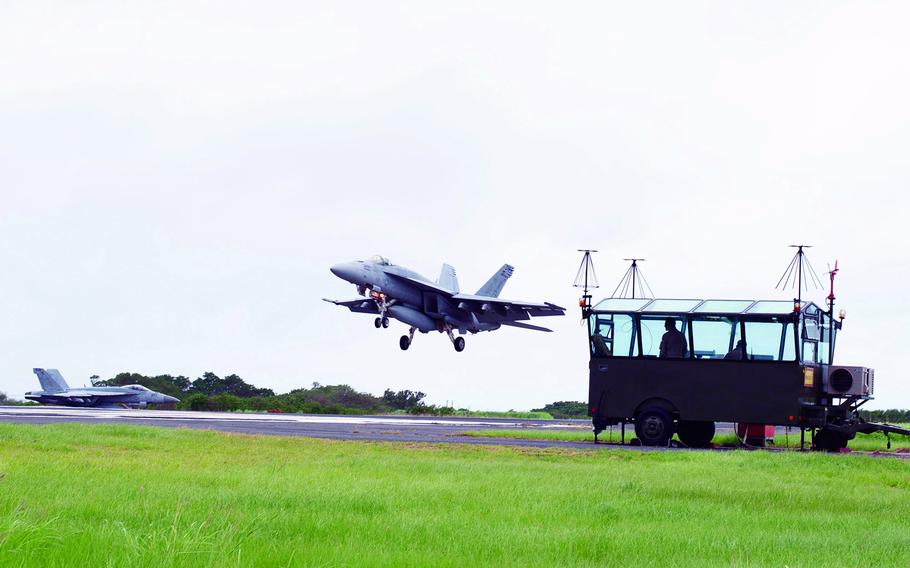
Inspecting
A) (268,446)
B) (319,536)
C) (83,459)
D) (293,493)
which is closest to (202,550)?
(319,536)

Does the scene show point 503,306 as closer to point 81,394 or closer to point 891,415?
point 891,415

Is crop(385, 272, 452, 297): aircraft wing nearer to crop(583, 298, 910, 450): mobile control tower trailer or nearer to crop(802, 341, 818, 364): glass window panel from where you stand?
crop(583, 298, 910, 450): mobile control tower trailer

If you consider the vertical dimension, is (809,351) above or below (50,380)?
above

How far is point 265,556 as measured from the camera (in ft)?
22.7

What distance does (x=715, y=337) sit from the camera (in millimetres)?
24453

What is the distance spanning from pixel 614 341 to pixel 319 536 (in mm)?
17986

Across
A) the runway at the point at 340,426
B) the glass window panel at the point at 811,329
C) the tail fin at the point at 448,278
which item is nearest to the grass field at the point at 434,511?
the glass window panel at the point at 811,329

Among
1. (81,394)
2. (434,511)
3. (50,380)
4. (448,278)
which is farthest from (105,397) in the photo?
(434,511)

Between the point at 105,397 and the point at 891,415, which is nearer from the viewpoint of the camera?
→ the point at 891,415

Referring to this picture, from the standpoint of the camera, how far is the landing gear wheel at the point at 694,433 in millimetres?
25781

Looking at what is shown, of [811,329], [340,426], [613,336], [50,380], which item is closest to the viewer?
[811,329]

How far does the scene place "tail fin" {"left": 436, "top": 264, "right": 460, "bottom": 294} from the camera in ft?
233

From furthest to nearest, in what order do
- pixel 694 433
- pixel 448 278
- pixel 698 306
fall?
pixel 448 278 < pixel 694 433 < pixel 698 306

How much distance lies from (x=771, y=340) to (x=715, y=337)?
4.15 ft
